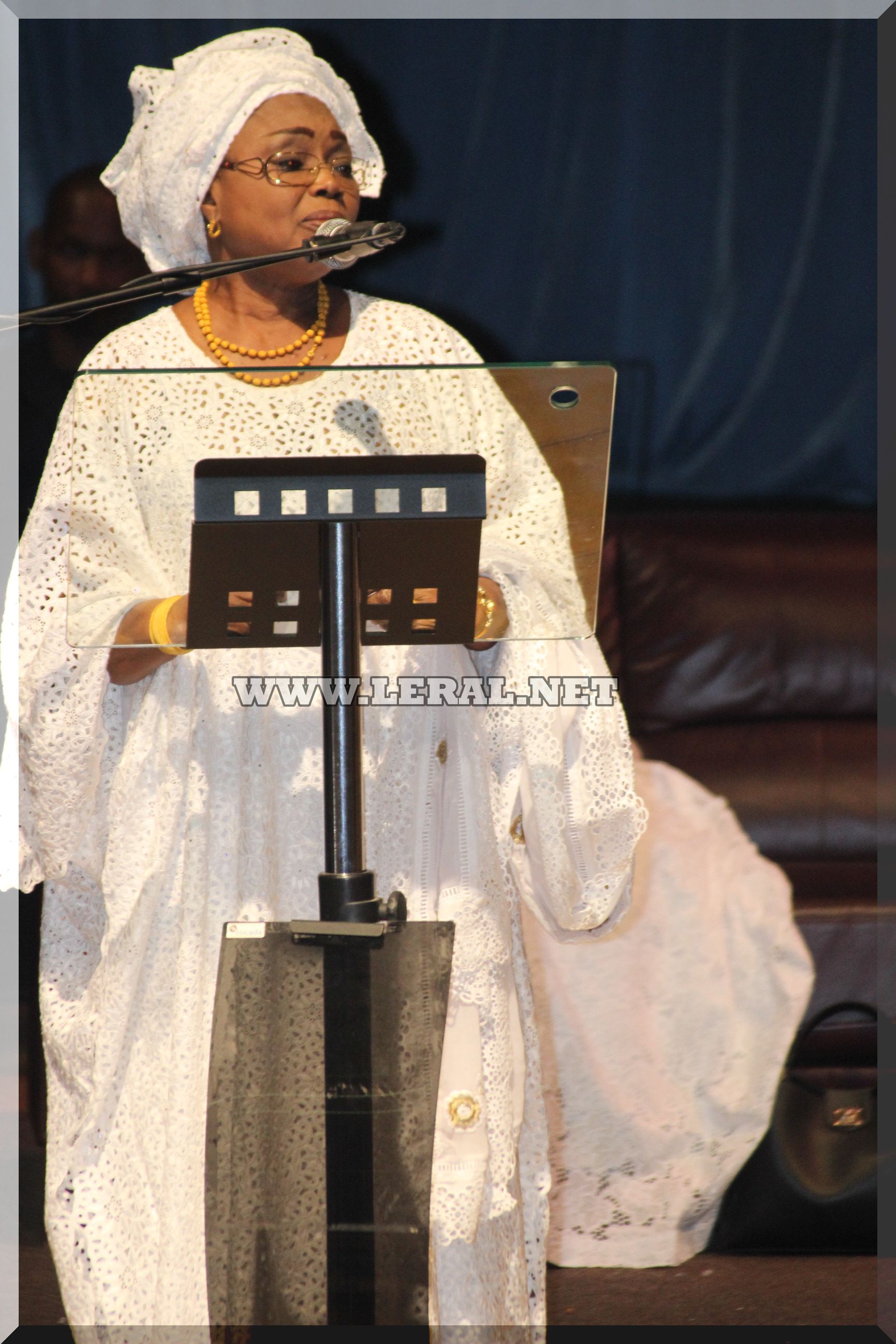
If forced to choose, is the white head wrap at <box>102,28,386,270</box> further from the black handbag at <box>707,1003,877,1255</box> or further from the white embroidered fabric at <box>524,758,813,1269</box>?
the black handbag at <box>707,1003,877,1255</box>

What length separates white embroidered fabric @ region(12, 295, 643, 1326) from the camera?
1.26 meters

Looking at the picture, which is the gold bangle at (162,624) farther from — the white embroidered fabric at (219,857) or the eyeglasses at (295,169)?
the eyeglasses at (295,169)

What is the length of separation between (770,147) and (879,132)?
0.73ft

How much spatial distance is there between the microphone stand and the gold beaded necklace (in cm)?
21

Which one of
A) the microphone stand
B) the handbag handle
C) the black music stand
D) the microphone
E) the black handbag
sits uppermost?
the microphone

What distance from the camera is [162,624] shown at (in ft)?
3.17

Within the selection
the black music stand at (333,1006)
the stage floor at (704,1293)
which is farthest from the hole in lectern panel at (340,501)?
the stage floor at (704,1293)

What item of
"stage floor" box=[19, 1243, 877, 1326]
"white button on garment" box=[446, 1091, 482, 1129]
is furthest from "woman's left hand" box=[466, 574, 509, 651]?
"stage floor" box=[19, 1243, 877, 1326]

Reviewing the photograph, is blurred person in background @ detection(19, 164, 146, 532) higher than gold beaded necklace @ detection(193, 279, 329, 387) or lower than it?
higher

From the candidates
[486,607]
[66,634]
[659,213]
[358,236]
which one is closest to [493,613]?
[486,607]

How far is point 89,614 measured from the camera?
100 centimetres

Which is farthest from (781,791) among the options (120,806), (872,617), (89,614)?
(89,614)

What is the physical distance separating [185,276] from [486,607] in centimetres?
36

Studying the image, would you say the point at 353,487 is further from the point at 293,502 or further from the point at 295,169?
the point at 295,169
